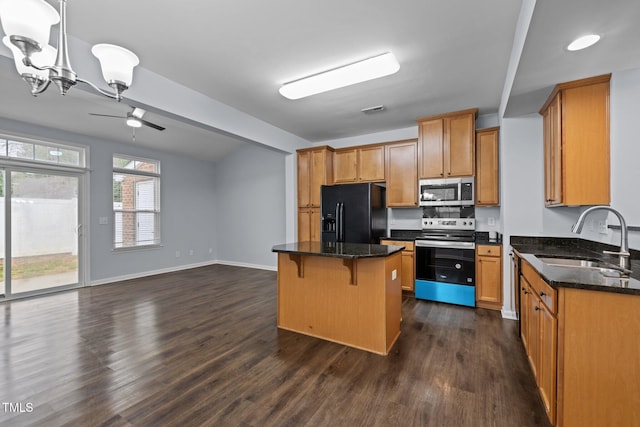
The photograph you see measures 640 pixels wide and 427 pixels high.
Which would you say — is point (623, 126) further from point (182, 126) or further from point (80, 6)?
point (182, 126)

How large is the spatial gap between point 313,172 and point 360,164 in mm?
859

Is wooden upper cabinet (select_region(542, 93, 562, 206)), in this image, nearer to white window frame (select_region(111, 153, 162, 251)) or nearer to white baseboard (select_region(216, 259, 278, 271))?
white baseboard (select_region(216, 259, 278, 271))

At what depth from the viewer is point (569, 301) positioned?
4.56 ft

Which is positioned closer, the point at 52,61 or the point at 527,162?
the point at 52,61

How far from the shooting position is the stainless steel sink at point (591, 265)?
1.58 metres

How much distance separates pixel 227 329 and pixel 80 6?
119 inches

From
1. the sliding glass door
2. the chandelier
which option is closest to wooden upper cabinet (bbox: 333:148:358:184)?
the chandelier

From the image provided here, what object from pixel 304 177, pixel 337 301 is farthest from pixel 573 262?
pixel 304 177

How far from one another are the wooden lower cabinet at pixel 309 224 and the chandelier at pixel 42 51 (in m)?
3.49

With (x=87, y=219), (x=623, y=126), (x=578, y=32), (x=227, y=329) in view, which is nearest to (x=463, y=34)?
(x=578, y=32)

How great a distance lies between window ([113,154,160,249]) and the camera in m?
5.38

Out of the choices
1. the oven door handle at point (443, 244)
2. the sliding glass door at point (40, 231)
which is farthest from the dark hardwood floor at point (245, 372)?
the sliding glass door at point (40, 231)

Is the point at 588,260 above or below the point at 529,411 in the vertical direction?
above

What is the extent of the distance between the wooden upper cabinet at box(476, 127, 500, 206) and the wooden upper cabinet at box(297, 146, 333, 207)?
234 cm
